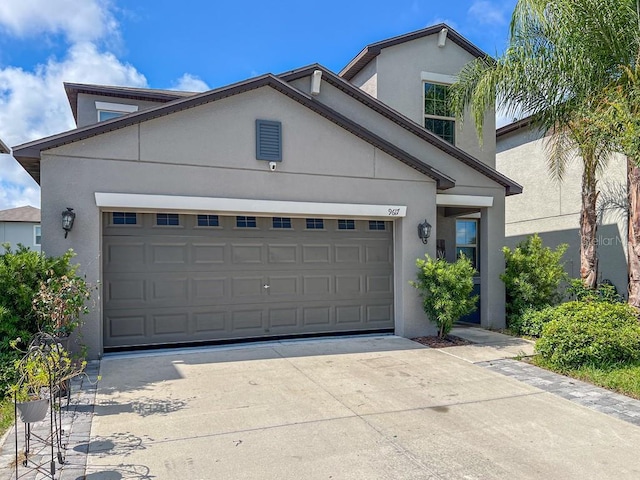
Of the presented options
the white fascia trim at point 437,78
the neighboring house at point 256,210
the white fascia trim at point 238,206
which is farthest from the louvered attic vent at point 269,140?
the white fascia trim at point 437,78

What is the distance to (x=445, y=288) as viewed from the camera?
9.25m

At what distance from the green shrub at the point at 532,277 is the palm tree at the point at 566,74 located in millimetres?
675

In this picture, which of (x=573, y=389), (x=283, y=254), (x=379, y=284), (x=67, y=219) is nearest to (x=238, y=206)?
(x=283, y=254)

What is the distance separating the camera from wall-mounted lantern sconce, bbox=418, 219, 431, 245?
9.91m

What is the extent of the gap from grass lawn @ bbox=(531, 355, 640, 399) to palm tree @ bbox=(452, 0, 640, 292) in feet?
12.0

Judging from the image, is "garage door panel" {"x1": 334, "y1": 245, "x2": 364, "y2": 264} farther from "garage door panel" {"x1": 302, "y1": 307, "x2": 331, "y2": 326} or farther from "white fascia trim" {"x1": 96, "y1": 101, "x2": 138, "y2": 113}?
"white fascia trim" {"x1": 96, "y1": 101, "x2": 138, "y2": 113}

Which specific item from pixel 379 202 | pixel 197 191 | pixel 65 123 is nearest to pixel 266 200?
pixel 197 191

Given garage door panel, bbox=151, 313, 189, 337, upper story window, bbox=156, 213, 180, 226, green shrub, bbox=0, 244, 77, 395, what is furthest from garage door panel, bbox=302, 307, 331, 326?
green shrub, bbox=0, 244, 77, 395

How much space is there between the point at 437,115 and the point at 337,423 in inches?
407

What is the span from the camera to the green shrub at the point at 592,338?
23.6 ft

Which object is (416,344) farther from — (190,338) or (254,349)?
(190,338)

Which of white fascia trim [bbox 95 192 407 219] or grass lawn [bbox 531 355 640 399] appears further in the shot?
white fascia trim [bbox 95 192 407 219]

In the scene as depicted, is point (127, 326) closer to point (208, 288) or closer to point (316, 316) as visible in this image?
point (208, 288)

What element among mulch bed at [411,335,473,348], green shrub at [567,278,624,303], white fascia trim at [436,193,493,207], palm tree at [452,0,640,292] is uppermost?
palm tree at [452,0,640,292]
